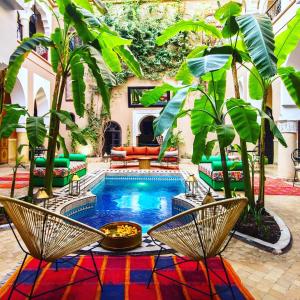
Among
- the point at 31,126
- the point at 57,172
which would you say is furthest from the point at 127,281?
the point at 57,172

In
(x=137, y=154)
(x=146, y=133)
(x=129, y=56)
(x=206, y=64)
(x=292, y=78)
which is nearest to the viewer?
(x=206, y=64)

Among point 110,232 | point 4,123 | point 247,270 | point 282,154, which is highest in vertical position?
point 4,123

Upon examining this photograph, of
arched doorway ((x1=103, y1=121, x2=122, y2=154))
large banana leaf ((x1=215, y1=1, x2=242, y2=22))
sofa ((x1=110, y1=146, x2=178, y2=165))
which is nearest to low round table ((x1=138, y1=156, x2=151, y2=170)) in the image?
sofa ((x1=110, y1=146, x2=178, y2=165))

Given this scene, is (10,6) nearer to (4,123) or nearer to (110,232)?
(4,123)

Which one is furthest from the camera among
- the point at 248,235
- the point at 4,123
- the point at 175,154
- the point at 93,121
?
the point at 93,121

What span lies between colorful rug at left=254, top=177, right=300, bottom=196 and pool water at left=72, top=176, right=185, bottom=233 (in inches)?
87.1

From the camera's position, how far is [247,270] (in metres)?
2.83

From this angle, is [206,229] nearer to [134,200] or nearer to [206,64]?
[206,64]

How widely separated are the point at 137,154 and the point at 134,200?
19.4 ft

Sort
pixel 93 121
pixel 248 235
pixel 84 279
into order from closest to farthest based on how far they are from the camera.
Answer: pixel 84 279 → pixel 248 235 → pixel 93 121

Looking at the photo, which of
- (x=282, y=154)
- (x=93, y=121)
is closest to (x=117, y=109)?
(x=93, y=121)

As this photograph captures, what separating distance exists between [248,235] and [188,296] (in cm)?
174

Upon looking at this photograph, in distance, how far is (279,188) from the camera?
7.10 m

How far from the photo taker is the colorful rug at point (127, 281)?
231cm
